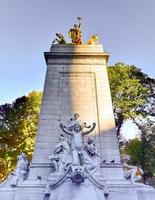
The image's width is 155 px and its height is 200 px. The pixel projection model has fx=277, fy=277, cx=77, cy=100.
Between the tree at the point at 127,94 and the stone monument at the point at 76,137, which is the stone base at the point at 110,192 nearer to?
the stone monument at the point at 76,137

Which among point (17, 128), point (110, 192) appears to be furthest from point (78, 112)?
Answer: point (17, 128)

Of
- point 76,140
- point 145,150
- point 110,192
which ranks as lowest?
point 110,192

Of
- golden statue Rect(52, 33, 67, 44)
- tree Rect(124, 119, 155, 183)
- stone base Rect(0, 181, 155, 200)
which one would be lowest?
stone base Rect(0, 181, 155, 200)

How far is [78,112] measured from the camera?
13.6m

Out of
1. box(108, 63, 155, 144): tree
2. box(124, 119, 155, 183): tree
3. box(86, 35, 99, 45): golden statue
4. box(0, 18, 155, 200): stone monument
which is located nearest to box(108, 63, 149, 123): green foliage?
box(108, 63, 155, 144): tree

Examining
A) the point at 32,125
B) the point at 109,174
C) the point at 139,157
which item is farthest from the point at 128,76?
the point at 109,174

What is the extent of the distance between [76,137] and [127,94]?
43.8 ft

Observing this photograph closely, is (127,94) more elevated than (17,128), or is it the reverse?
(127,94)

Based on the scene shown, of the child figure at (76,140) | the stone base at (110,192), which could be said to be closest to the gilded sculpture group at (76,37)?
the child figure at (76,140)

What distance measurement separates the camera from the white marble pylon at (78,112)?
11.1 m

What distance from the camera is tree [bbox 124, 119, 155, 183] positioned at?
24953mm

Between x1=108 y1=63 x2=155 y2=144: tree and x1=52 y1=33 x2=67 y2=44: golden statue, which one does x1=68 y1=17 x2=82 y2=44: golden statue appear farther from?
x1=108 y1=63 x2=155 y2=144: tree

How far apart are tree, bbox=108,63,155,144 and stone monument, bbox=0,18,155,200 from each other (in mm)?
8007

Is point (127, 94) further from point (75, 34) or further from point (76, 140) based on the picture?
point (76, 140)
